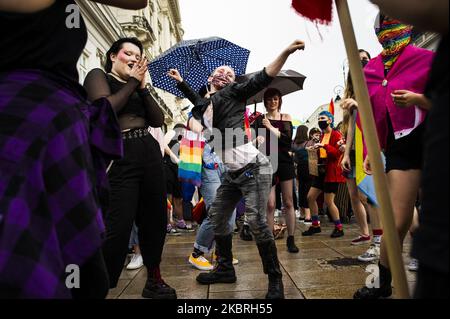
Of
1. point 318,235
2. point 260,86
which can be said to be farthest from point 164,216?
point 318,235

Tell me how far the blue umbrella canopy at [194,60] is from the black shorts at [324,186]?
2.91 m

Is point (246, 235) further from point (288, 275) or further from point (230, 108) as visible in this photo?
point (230, 108)

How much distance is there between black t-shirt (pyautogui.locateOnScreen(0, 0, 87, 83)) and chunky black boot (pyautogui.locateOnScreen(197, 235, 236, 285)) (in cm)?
266

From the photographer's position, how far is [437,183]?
2.80 ft

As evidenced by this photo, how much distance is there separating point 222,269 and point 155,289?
0.83 m

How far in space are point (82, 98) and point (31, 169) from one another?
0.45m

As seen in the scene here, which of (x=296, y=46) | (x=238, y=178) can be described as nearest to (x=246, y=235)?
(x=238, y=178)

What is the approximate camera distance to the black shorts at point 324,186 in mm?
6750

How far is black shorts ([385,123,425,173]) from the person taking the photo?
246 cm

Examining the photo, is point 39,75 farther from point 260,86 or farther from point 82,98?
point 260,86

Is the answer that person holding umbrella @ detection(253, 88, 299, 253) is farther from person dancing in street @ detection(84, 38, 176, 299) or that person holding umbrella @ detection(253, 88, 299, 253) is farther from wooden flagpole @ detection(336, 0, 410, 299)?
wooden flagpole @ detection(336, 0, 410, 299)

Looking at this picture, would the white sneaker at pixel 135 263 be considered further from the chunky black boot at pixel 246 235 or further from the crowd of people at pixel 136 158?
the chunky black boot at pixel 246 235

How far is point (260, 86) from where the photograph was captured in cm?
305

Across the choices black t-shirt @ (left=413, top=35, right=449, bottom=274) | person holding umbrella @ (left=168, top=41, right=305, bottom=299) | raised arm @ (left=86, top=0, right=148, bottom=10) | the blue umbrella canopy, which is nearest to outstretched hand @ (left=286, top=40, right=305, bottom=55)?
person holding umbrella @ (left=168, top=41, right=305, bottom=299)
